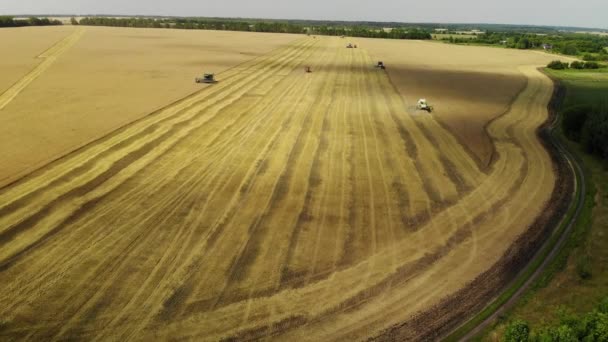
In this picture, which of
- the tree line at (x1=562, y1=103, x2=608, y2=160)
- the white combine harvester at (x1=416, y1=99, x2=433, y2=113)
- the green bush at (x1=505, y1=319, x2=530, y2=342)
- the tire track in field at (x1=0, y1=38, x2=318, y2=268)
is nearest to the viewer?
the green bush at (x1=505, y1=319, x2=530, y2=342)

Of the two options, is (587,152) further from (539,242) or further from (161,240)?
(161,240)

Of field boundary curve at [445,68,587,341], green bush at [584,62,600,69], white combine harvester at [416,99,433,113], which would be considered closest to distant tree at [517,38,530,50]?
green bush at [584,62,600,69]

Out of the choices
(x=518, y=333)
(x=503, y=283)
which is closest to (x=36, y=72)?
(x=503, y=283)

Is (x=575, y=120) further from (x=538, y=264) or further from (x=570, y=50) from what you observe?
(x=570, y=50)

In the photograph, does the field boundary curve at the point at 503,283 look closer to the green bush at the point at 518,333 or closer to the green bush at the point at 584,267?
the green bush at the point at 584,267

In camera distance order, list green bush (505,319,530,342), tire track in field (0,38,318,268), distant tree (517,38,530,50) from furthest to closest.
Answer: distant tree (517,38,530,50), tire track in field (0,38,318,268), green bush (505,319,530,342)

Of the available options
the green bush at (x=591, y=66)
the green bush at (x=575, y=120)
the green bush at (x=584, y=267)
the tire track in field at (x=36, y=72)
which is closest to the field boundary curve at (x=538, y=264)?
the green bush at (x=584, y=267)

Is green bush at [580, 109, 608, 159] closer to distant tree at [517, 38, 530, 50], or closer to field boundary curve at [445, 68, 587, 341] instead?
field boundary curve at [445, 68, 587, 341]

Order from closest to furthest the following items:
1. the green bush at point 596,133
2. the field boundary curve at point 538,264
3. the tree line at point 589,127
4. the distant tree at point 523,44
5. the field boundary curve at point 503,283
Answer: the field boundary curve at point 503,283
the field boundary curve at point 538,264
the green bush at point 596,133
the tree line at point 589,127
the distant tree at point 523,44
